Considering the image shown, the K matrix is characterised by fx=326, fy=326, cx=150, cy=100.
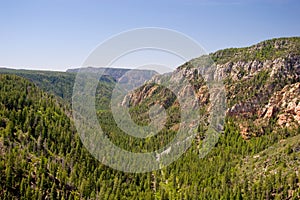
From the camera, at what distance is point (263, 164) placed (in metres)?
127

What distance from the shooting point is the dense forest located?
104125 mm

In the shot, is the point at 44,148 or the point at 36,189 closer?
the point at 36,189

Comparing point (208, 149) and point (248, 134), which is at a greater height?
point (248, 134)

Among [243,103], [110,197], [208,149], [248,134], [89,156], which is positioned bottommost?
[110,197]

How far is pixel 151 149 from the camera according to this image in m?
181

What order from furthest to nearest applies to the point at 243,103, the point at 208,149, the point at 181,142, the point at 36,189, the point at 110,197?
1. the point at 243,103
2. the point at 181,142
3. the point at 208,149
4. the point at 110,197
5. the point at 36,189

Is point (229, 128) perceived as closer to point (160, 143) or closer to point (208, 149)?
point (208, 149)

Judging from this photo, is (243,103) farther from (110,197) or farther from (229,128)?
(110,197)

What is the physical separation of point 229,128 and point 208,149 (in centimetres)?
2084

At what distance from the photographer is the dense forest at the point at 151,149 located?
104 m

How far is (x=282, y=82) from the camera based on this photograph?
625ft

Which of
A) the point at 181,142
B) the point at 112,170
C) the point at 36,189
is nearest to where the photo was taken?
the point at 36,189

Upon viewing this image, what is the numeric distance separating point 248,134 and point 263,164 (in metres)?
46.9

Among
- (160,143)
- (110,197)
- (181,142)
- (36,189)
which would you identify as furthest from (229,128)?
(36,189)
